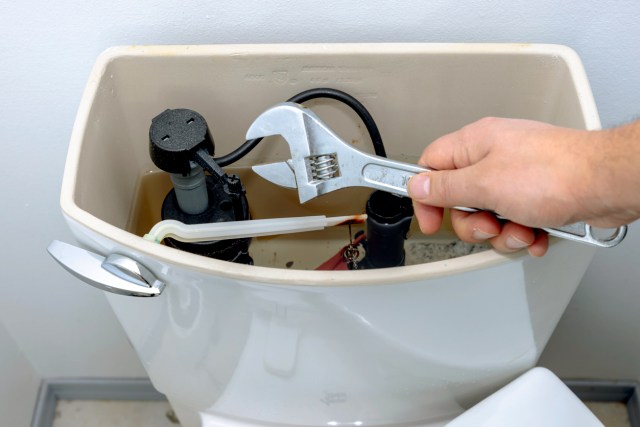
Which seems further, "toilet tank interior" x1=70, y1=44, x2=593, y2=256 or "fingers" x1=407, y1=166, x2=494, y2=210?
"toilet tank interior" x1=70, y1=44, x2=593, y2=256

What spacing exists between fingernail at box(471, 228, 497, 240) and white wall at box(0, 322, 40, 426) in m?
0.67

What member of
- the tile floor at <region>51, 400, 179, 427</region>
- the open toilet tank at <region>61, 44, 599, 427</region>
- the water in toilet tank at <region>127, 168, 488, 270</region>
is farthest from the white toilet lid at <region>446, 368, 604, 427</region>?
the tile floor at <region>51, 400, 179, 427</region>

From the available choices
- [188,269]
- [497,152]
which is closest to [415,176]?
[497,152]

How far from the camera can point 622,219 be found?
0.40 meters

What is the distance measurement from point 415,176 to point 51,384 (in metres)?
0.76

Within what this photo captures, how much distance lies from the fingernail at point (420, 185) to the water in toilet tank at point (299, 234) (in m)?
0.18

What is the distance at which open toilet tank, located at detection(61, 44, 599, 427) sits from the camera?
45 centimetres

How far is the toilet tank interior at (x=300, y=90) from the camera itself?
524 mm

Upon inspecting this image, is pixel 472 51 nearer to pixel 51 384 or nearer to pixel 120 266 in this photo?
pixel 120 266

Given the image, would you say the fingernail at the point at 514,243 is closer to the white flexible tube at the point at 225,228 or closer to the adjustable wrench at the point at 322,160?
the adjustable wrench at the point at 322,160

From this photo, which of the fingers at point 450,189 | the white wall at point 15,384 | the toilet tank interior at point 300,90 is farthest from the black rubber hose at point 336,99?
the white wall at point 15,384

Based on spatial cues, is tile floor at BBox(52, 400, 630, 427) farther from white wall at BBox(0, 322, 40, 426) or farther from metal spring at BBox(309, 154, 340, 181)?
metal spring at BBox(309, 154, 340, 181)

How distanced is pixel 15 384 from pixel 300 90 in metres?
0.62

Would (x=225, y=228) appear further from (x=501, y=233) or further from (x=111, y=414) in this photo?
(x=111, y=414)
